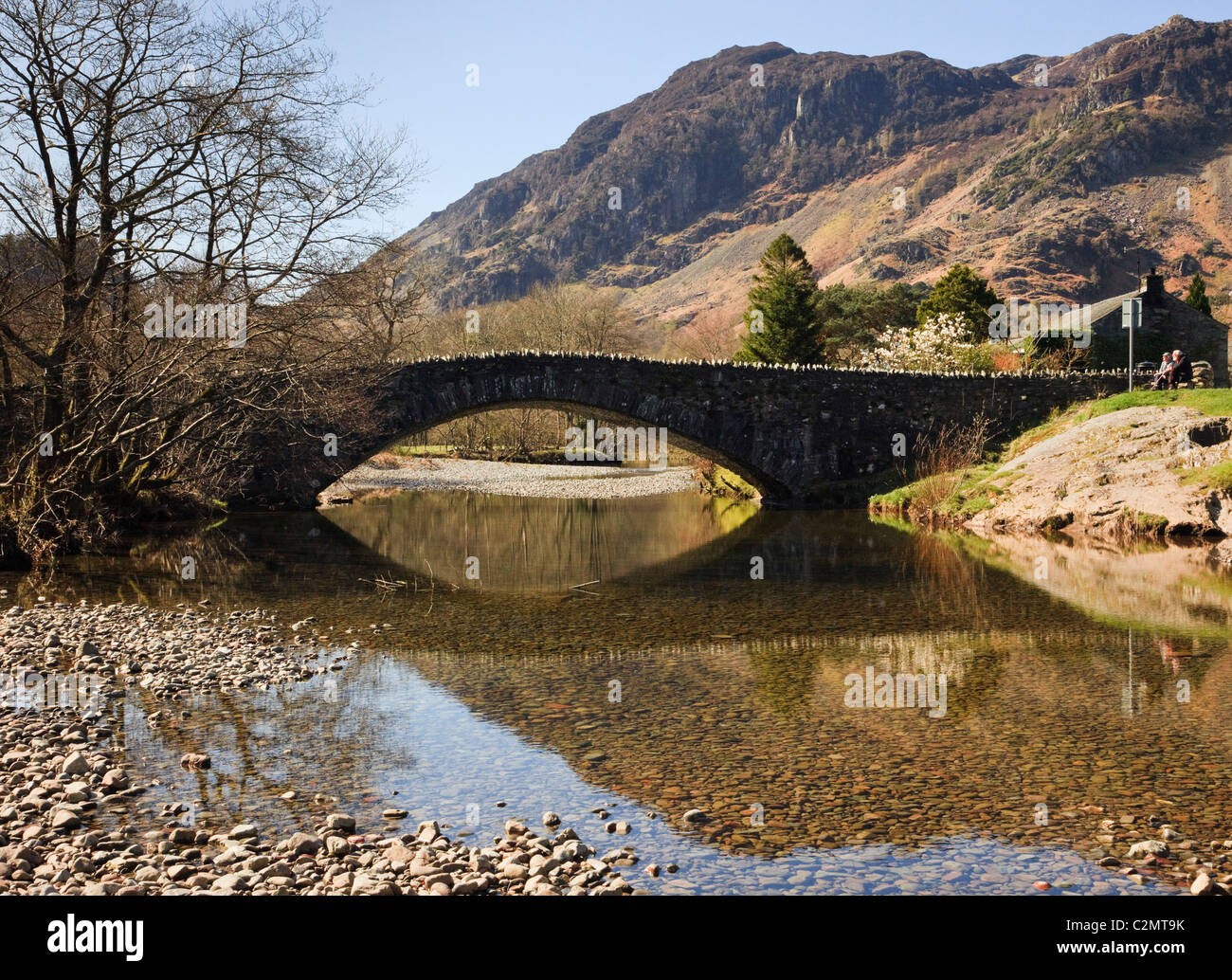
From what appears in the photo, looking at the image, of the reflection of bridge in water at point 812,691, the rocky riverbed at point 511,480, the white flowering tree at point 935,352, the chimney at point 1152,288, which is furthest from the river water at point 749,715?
the chimney at point 1152,288

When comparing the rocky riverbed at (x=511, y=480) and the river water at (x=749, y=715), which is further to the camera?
the rocky riverbed at (x=511, y=480)

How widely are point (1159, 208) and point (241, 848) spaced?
167863 millimetres

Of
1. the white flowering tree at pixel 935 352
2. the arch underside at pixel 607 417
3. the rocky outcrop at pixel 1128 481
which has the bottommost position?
the rocky outcrop at pixel 1128 481

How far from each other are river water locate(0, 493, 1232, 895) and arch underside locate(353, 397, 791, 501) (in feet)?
32.0

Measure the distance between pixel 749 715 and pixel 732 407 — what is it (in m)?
20.0

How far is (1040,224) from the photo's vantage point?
14500cm

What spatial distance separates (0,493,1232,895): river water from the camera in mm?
5633

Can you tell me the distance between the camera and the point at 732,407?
27.5m

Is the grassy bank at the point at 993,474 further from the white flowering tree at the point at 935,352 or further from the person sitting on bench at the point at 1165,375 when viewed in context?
the white flowering tree at the point at 935,352

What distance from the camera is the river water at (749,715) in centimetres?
563

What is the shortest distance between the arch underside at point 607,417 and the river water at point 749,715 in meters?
9.75

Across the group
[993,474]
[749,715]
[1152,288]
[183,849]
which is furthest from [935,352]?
[183,849]
